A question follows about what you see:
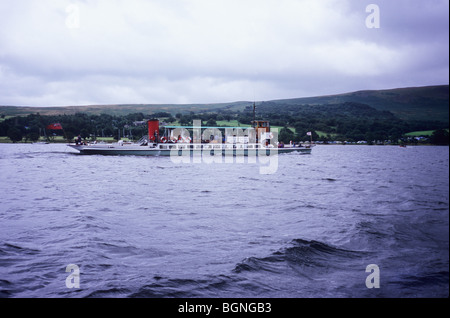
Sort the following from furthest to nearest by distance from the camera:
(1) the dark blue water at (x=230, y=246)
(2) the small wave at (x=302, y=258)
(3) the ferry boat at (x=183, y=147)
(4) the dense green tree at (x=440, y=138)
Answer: (3) the ferry boat at (x=183, y=147) < (2) the small wave at (x=302, y=258) < (1) the dark blue water at (x=230, y=246) < (4) the dense green tree at (x=440, y=138)

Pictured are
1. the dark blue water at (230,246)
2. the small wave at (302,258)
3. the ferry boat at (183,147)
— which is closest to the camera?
the dark blue water at (230,246)

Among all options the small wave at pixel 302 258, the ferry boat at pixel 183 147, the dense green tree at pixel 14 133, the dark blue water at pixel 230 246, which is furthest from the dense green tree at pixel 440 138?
the dense green tree at pixel 14 133

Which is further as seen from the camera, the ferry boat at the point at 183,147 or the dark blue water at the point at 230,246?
the ferry boat at the point at 183,147

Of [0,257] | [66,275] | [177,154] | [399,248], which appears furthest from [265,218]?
[177,154]

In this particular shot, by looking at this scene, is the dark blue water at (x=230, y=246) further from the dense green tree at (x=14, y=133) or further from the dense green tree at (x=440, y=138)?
the dense green tree at (x=14, y=133)

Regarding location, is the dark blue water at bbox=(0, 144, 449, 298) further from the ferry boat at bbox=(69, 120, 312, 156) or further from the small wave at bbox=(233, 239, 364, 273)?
the ferry boat at bbox=(69, 120, 312, 156)

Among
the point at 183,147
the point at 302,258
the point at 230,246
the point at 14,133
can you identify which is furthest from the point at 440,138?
the point at 14,133

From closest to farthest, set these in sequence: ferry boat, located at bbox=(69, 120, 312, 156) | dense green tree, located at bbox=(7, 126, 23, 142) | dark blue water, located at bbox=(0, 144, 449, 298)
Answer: dark blue water, located at bbox=(0, 144, 449, 298) → ferry boat, located at bbox=(69, 120, 312, 156) → dense green tree, located at bbox=(7, 126, 23, 142)

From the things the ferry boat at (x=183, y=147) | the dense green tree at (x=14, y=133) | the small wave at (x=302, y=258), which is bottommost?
the small wave at (x=302, y=258)

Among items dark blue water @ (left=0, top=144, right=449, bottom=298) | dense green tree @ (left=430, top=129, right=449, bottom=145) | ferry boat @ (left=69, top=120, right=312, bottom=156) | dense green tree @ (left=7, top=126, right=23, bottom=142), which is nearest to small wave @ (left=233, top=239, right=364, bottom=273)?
dark blue water @ (left=0, top=144, right=449, bottom=298)

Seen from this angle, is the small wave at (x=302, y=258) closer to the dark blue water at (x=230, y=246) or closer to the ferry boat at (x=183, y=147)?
the dark blue water at (x=230, y=246)

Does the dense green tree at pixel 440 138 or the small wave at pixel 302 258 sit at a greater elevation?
the dense green tree at pixel 440 138

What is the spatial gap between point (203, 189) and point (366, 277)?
15651mm
